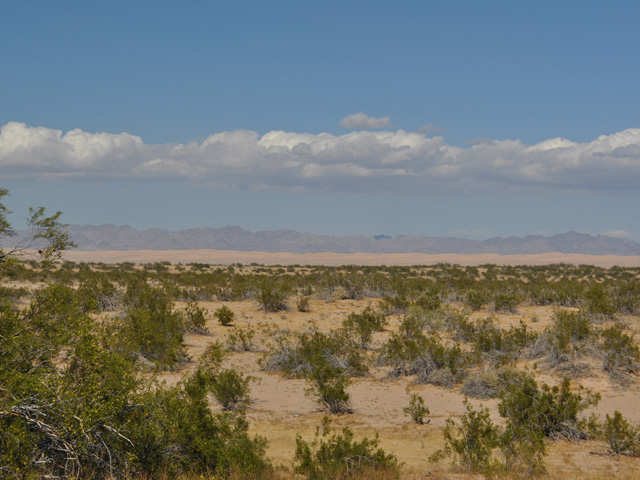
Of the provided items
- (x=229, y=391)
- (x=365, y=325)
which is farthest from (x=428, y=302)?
(x=229, y=391)

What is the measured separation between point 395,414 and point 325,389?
1.79 m

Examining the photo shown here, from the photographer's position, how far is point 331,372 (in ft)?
46.0

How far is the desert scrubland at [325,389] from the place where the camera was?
748cm

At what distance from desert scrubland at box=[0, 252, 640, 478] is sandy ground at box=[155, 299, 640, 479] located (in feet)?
0.20

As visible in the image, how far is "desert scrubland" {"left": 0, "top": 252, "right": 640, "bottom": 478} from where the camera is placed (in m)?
7.48

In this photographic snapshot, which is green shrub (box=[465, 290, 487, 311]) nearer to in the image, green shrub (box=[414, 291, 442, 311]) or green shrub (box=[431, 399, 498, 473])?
green shrub (box=[414, 291, 442, 311])

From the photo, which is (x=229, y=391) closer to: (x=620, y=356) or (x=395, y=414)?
(x=395, y=414)

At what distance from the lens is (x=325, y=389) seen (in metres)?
13.5

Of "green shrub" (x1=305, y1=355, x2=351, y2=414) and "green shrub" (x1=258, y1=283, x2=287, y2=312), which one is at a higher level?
"green shrub" (x1=258, y1=283, x2=287, y2=312)

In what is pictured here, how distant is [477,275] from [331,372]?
37.1 m

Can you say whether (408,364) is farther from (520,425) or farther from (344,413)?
(520,425)

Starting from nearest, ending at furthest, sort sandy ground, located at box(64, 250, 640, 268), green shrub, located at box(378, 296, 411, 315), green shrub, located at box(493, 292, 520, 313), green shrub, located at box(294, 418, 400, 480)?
green shrub, located at box(294, 418, 400, 480) → green shrub, located at box(378, 296, 411, 315) → green shrub, located at box(493, 292, 520, 313) → sandy ground, located at box(64, 250, 640, 268)

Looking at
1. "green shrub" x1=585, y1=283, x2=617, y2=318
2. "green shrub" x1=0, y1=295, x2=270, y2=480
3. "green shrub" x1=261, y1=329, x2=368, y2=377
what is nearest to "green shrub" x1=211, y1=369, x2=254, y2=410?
"green shrub" x1=261, y1=329, x2=368, y2=377

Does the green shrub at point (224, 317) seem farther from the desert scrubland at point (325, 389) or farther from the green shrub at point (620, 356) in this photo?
the green shrub at point (620, 356)
